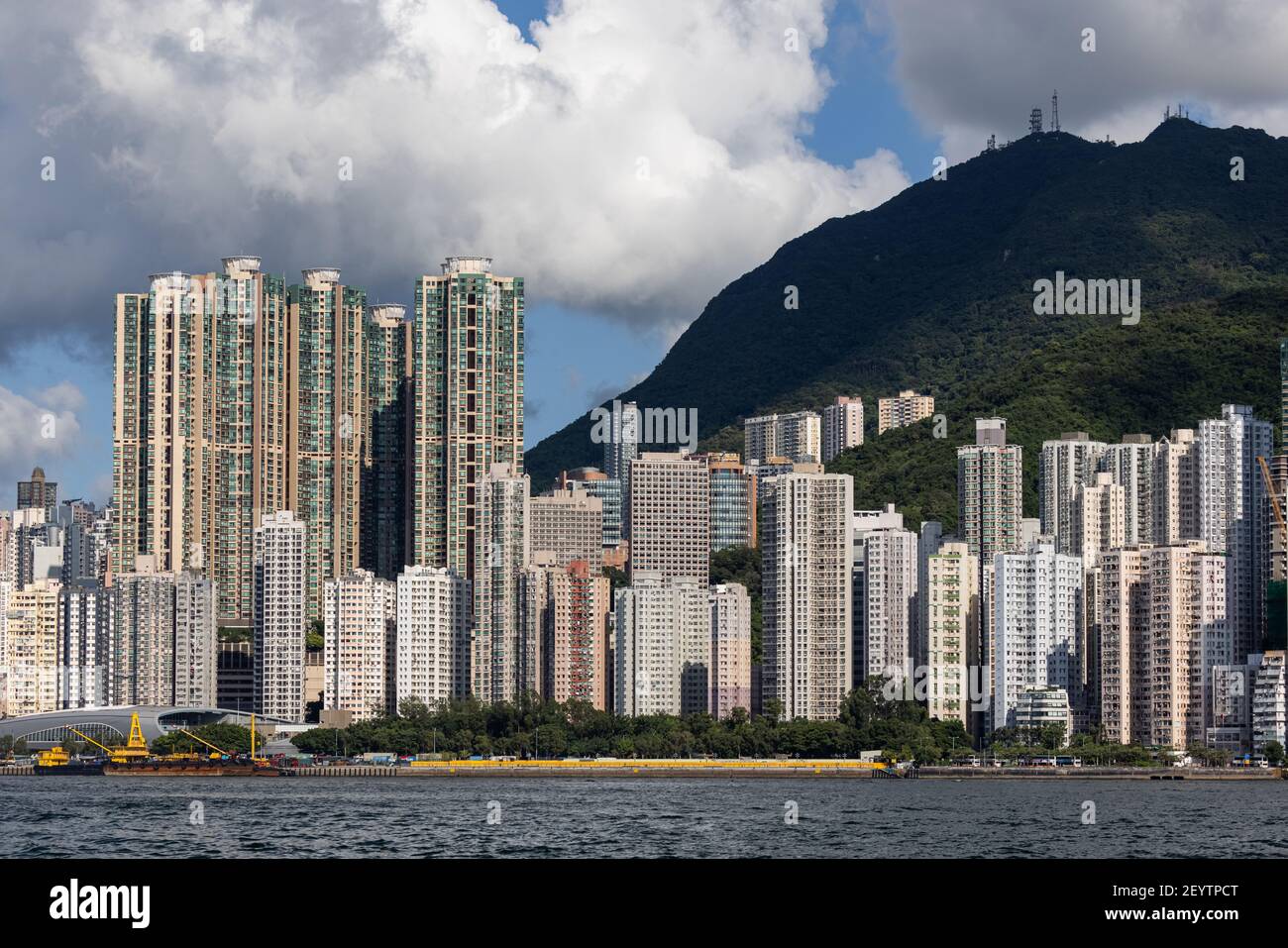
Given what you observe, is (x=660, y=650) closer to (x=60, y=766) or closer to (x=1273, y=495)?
(x=60, y=766)

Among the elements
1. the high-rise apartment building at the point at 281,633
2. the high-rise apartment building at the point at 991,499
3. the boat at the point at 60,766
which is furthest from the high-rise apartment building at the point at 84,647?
the high-rise apartment building at the point at 991,499

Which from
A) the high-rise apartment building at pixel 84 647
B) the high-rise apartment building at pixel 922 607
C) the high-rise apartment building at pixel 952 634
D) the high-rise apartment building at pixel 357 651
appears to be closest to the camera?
the high-rise apartment building at pixel 952 634

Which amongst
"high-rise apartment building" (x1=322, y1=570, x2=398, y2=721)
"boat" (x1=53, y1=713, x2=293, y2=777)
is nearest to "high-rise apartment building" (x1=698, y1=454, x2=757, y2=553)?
"high-rise apartment building" (x1=322, y1=570, x2=398, y2=721)

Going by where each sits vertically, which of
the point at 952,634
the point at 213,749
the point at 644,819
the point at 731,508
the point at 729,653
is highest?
the point at 731,508

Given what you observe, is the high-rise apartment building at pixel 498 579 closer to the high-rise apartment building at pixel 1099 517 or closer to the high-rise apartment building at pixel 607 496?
the high-rise apartment building at pixel 607 496

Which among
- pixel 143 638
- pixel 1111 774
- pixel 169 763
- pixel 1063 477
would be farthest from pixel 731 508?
pixel 1111 774

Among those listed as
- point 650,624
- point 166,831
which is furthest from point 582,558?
point 166,831
